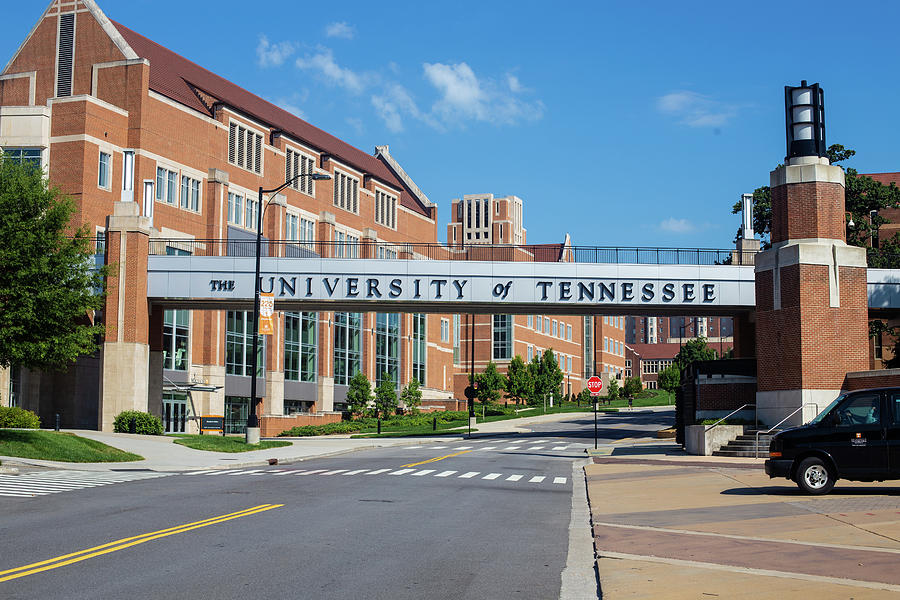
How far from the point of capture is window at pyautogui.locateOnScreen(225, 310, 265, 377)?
216ft

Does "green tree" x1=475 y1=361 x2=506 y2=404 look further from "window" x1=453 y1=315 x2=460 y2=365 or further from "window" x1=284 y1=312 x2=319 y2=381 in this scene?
"window" x1=284 y1=312 x2=319 y2=381

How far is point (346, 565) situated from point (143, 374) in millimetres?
36442

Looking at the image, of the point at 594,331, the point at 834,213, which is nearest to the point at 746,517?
the point at 834,213

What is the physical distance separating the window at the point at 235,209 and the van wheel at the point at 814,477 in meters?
54.2

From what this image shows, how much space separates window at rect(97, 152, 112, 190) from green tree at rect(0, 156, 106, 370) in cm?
2407

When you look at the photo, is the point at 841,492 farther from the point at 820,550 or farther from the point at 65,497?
the point at 65,497

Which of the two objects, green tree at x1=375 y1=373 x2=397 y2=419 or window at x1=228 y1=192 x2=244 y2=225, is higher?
window at x1=228 y1=192 x2=244 y2=225

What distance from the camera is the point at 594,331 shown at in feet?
470

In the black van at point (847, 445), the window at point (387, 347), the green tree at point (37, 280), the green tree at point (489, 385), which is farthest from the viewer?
the green tree at point (489, 385)

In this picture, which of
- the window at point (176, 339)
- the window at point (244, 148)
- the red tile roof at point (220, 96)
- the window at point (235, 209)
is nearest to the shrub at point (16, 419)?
the window at point (176, 339)

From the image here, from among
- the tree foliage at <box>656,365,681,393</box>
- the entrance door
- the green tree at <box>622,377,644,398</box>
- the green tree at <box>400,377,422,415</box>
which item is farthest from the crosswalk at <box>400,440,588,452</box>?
the green tree at <box>622,377,644,398</box>

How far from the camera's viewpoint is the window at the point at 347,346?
261ft

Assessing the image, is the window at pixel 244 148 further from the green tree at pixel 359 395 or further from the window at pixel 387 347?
the window at pixel 387 347

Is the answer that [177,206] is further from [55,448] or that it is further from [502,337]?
[502,337]
